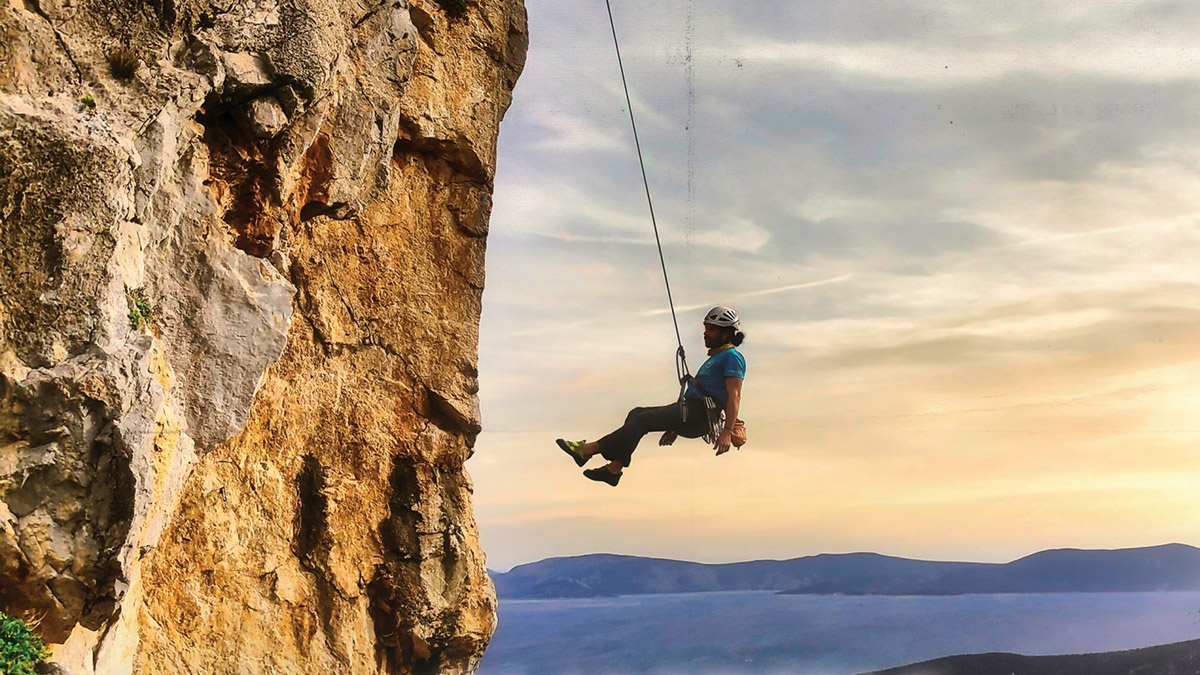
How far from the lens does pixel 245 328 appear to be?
7520mm

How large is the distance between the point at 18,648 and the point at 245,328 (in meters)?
2.55

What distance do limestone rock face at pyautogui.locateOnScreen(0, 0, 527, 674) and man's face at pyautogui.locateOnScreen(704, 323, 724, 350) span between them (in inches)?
132

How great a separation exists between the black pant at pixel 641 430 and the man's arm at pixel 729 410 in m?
0.31

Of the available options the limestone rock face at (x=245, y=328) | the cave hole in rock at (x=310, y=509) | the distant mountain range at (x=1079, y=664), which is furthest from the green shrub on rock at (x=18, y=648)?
the distant mountain range at (x=1079, y=664)

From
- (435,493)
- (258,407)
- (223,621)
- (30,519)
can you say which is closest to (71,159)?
(30,519)

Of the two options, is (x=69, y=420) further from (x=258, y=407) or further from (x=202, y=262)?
(x=258, y=407)

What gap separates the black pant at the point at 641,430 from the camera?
14453mm

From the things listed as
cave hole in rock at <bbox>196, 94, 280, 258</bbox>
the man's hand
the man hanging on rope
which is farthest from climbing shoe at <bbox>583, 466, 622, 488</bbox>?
→ cave hole in rock at <bbox>196, 94, 280, 258</bbox>

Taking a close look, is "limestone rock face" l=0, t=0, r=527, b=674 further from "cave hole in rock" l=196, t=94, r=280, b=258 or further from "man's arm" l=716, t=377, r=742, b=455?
"man's arm" l=716, t=377, r=742, b=455

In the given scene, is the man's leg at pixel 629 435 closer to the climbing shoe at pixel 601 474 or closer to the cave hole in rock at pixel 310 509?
the climbing shoe at pixel 601 474

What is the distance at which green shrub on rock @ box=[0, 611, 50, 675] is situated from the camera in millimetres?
5609

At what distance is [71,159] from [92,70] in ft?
2.85

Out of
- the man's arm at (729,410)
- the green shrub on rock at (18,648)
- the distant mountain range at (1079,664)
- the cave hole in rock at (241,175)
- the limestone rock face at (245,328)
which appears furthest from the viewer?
the distant mountain range at (1079,664)

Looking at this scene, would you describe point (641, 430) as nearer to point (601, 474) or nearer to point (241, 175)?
point (601, 474)
